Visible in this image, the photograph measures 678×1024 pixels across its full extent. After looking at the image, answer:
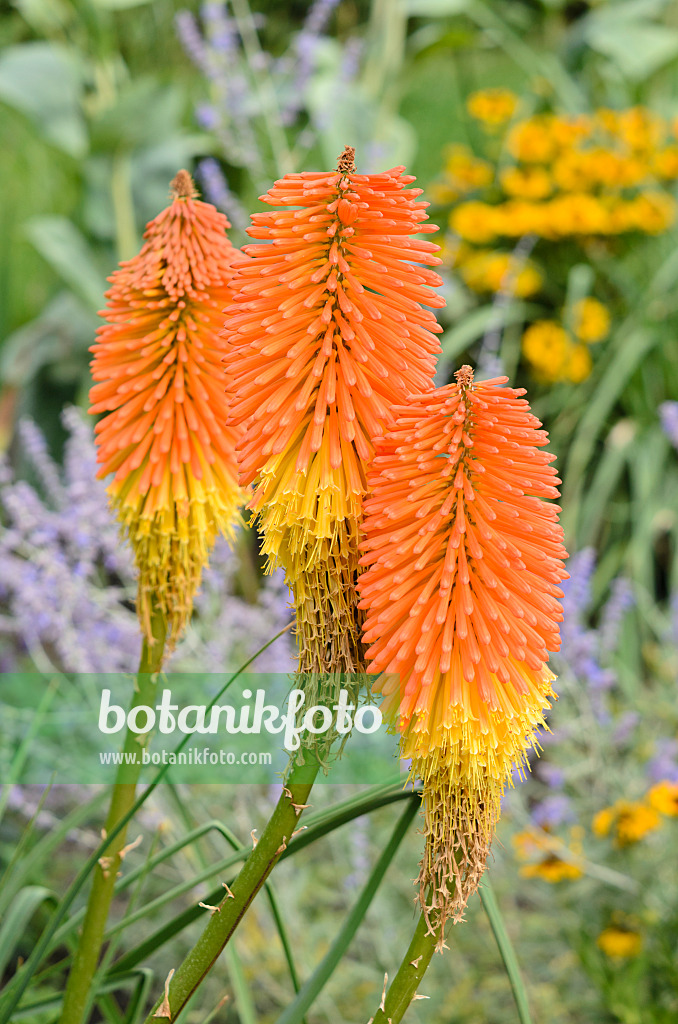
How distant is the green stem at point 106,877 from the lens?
2.93 ft

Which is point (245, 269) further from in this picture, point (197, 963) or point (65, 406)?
point (65, 406)

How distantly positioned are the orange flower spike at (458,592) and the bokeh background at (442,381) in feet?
1.46

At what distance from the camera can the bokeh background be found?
2.01 meters

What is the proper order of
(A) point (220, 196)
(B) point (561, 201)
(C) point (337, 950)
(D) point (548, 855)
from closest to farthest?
(C) point (337, 950) → (D) point (548, 855) → (A) point (220, 196) → (B) point (561, 201)

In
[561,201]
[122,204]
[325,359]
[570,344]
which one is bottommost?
[325,359]

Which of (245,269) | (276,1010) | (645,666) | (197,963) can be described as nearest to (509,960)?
(197,963)

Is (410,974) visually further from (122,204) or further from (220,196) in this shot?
(122,204)

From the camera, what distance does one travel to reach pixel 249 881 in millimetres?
718

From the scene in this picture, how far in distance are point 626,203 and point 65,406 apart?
248 centimetres

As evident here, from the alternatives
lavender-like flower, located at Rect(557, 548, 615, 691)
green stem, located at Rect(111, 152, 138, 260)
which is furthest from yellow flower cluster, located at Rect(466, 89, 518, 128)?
lavender-like flower, located at Rect(557, 548, 615, 691)

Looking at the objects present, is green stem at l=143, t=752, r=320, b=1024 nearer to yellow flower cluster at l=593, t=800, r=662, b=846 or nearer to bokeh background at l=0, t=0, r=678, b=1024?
bokeh background at l=0, t=0, r=678, b=1024

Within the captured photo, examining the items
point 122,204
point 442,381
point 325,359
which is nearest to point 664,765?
point 442,381

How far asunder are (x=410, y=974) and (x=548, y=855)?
58.3 inches

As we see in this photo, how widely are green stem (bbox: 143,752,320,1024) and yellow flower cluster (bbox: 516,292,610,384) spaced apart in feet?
9.82
